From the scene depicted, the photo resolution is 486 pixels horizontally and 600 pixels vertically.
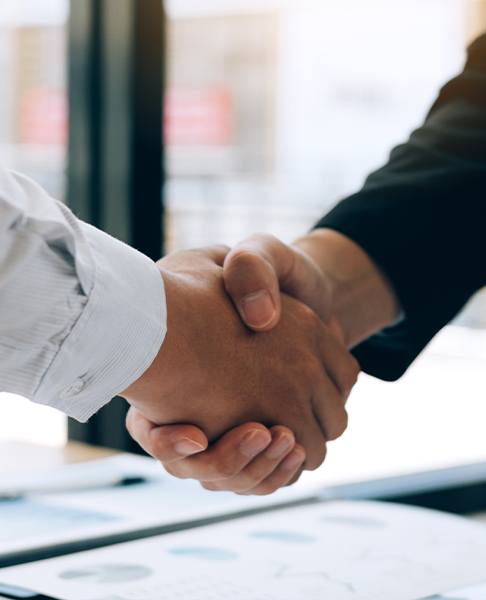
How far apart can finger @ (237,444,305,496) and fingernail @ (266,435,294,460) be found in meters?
0.02

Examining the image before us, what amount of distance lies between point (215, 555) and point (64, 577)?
0.44 ft

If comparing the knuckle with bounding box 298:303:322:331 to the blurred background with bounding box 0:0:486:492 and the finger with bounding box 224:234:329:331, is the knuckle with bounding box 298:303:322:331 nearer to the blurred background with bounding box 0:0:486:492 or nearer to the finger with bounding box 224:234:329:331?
the finger with bounding box 224:234:329:331

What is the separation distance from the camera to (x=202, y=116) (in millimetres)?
2816

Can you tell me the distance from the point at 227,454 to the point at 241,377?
75mm

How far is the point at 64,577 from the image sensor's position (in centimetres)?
84

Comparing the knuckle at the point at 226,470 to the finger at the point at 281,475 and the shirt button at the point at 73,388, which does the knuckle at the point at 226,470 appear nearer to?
the finger at the point at 281,475

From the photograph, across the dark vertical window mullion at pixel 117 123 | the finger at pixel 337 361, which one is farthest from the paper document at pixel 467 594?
the dark vertical window mullion at pixel 117 123

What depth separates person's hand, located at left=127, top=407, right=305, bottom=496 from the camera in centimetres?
102

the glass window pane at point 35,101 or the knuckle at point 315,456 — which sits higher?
the glass window pane at point 35,101

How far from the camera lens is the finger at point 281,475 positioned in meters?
1.09

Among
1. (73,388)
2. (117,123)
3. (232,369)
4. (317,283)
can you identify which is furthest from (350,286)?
(117,123)

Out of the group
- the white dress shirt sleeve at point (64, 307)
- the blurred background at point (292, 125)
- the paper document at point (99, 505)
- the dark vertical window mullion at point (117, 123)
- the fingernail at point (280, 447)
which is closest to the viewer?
the white dress shirt sleeve at point (64, 307)

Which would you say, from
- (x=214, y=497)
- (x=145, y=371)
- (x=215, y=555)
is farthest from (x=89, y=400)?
(x=214, y=497)

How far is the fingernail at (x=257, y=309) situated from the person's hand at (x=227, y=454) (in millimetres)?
100
